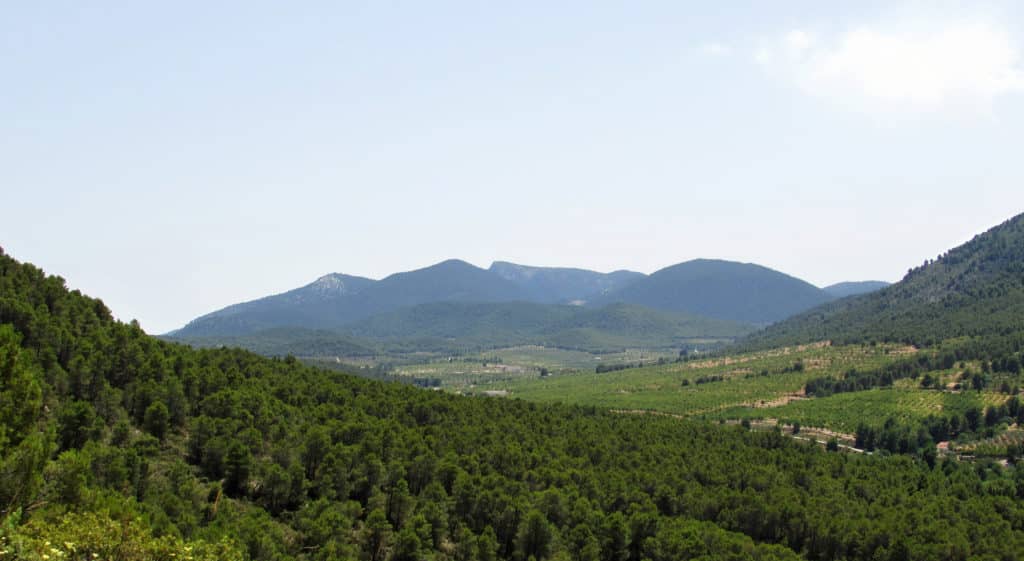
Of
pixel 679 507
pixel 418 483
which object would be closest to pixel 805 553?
pixel 679 507

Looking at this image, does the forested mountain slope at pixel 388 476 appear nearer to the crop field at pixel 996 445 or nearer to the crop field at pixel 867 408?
the crop field at pixel 996 445

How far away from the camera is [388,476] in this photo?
3275 inches

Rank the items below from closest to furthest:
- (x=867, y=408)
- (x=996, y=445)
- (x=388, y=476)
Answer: (x=388, y=476), (x=996, y=445), (x=867, y=408)

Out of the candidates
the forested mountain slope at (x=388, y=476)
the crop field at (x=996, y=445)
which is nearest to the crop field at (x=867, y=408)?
the crop field at (x=996, y=445)

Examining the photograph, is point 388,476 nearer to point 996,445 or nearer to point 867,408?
point 996,445

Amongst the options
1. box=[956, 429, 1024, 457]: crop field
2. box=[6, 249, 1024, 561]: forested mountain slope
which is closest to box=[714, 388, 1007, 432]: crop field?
box=[956, 429, 1024, 457]: crop field

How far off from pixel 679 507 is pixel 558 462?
17.7m

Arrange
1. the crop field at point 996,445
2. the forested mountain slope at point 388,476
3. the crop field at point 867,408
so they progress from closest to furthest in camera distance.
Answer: the forested mountain slope at point 388,476 → the crop field at point 996,445 → the crop field at point 867,408

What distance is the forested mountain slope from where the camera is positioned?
6231 centimetres

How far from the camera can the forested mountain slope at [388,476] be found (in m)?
62.3

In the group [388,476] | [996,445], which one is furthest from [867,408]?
[388,476]

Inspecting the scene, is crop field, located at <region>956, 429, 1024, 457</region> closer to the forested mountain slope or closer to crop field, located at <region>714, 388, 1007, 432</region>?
crop field, located at <region>714, 388, 1007, 432</region>

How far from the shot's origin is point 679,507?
9106 cm

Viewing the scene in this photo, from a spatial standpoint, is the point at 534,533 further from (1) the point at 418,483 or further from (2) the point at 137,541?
(2) the point at 137,541
